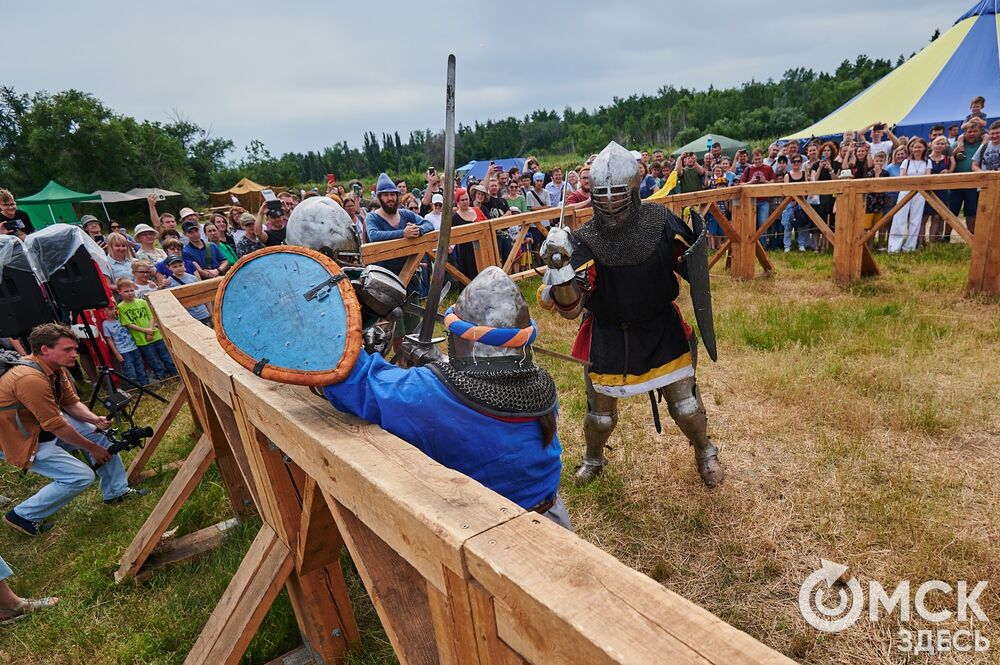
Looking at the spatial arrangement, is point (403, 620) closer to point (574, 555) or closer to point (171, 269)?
point (574, 555)

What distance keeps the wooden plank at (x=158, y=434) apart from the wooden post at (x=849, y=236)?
21.8 feet

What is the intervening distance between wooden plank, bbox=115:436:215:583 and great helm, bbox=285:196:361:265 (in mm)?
1550

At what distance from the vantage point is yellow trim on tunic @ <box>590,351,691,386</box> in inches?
120

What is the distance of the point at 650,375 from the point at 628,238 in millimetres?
753

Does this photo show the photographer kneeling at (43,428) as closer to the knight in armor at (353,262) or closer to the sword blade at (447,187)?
the knight in armor at (353,262)

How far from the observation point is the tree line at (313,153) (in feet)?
106

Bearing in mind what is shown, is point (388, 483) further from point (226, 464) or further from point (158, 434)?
point (158, 434)

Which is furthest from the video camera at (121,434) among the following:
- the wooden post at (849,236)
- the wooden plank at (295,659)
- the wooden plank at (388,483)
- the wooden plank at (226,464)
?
the wooden post at (849,236)

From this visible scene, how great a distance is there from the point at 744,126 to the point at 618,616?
45.9m

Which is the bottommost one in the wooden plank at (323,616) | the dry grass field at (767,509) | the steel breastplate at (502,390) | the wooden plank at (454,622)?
the dry grass field at (767,509)

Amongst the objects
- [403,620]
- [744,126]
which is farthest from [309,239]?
[744,126]

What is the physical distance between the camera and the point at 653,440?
12.4ft

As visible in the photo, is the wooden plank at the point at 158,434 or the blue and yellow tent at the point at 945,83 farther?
the blue and yellow tent at the point at 945,83

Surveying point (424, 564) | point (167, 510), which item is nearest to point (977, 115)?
point (424, 564)
